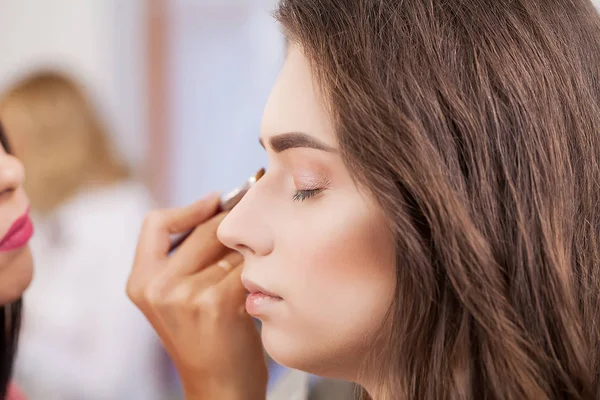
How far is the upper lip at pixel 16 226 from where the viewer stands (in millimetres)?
676

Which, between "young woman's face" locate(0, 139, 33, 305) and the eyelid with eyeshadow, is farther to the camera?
"young woman's face" locate(0, 139, 33, 305)

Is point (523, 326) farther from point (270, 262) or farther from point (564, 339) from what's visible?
point (270, 262)

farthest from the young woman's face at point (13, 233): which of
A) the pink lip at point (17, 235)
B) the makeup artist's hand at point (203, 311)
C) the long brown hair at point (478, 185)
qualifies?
the long brown hair at point (478, 185)

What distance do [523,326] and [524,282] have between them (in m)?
0.03

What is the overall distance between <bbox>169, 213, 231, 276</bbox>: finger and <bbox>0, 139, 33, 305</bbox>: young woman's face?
157mm

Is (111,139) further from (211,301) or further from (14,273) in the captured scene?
(211,301)

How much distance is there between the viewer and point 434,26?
0.51 m


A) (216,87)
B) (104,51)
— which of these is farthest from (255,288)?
(104,51)

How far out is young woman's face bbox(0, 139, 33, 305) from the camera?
2.22ft

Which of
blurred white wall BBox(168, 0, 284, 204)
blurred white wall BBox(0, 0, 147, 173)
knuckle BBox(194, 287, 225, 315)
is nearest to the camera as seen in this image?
knuckle BBox(194, 287, 225, 315)

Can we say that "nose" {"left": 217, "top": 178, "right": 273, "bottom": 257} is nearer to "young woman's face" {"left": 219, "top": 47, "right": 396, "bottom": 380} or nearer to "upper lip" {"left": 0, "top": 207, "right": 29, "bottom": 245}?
"young woman's face" {"left": 219, "top": 47, "right": 396, "bottom": 380}

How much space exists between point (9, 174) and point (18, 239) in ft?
0.22

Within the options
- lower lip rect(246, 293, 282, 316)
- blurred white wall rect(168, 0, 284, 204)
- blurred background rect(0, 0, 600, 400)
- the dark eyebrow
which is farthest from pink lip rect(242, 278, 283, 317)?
blurred white wall rect(168, 0, 284, 204)

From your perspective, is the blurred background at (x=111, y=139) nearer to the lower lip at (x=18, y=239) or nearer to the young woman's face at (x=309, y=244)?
the lower lip at (x=18, y=239)
